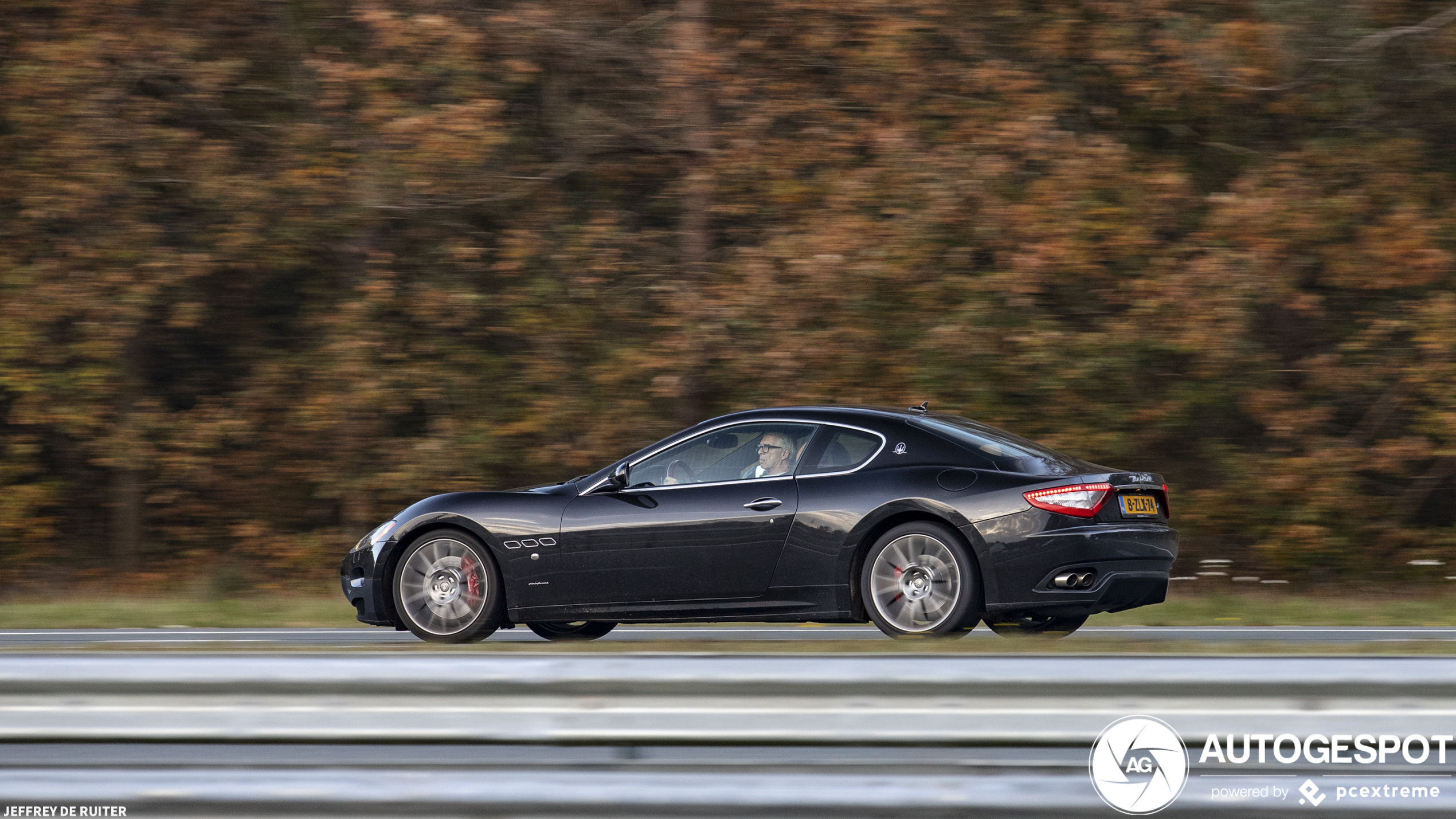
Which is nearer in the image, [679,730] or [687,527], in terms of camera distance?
[679,730]

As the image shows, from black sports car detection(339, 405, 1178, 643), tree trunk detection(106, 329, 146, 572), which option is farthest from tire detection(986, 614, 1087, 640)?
tree trunk detection(106, 329, 146, 572)

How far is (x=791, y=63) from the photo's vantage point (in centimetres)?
1702

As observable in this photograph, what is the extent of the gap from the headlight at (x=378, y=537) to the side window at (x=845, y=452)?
2365 mm

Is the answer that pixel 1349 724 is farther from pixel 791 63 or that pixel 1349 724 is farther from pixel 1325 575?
pixel 791 63

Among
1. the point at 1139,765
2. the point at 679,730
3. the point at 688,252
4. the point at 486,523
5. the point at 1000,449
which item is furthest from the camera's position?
the point at 688,252

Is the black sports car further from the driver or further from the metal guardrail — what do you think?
the metal guardrail

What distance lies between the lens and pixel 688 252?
56.1 ft

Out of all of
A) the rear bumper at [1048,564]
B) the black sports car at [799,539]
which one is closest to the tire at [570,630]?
the black sports car at [799,539]

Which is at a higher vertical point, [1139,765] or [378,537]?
[1139,765]

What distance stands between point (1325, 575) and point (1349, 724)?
40.2ft

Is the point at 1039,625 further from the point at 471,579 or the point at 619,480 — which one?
the point at 471,579

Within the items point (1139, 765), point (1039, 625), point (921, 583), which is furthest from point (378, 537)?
point (1139, 765)

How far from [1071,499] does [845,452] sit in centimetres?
122

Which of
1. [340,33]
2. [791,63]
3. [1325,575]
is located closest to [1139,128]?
[791,63]
